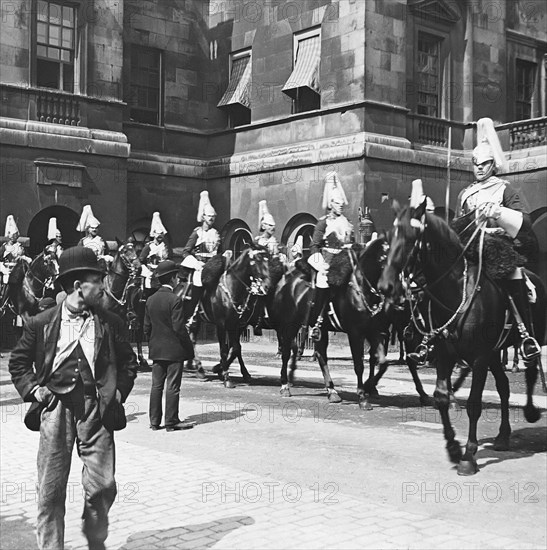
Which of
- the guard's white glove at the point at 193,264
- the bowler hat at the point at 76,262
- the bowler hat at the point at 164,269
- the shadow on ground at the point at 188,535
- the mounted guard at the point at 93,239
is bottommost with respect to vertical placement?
the shadow on ground at the point at 188,535

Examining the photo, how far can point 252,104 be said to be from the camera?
29484 millimetres

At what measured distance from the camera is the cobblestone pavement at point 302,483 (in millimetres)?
6828

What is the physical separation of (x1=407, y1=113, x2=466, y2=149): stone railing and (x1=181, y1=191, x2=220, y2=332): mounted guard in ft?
34.0

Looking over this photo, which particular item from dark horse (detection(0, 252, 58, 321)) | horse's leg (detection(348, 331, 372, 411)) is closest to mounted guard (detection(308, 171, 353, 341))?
horse's leg (detection(348, 331, 372, 411))

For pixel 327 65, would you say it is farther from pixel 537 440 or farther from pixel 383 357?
pixel 537 440

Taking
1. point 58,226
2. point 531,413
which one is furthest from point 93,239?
point 531,413

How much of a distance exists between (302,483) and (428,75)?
69.4 feet

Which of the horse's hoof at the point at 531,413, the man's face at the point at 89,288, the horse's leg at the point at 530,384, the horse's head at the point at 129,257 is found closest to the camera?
the man's face at the point at 89,288

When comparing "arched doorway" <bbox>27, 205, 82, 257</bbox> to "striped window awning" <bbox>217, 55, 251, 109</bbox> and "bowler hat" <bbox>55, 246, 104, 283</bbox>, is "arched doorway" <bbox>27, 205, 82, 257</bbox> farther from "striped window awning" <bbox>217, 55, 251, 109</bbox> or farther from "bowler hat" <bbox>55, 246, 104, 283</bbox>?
"bowler hat" <bbox>55, 246, 104, 283</bbox>

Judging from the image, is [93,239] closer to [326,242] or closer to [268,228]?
[268,228]

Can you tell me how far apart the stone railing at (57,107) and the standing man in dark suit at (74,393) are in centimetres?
2033

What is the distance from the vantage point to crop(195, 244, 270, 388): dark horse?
1598 cm

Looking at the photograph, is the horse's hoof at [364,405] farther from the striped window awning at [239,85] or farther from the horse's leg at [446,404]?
the striped window awning at [239,85]

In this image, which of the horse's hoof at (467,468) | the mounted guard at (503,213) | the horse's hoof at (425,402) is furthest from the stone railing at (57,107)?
the horse's hoof at (467,468)
